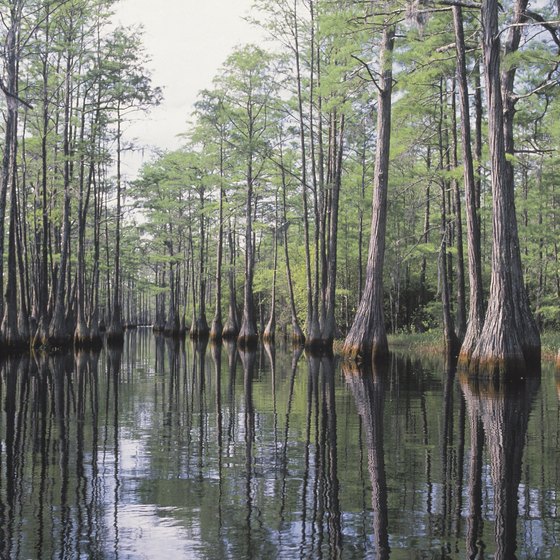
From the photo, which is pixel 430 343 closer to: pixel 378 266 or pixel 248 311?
pixel 378 266

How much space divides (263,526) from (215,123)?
29.4 m

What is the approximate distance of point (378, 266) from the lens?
1708 cm

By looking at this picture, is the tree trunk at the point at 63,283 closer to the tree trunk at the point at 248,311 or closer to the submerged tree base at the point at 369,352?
the tree trunk at the point at 248,311

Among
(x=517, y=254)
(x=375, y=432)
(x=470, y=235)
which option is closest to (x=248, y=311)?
(x=517, y=254)

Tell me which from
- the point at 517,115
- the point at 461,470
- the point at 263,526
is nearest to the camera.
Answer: the point at 263,526

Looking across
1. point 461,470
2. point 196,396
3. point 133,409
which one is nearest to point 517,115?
point 196,396

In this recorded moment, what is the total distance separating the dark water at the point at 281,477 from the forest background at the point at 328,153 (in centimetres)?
457

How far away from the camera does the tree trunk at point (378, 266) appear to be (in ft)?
53.6

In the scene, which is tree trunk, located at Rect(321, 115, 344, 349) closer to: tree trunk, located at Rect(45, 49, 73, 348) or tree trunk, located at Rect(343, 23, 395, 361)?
tree trunk, located at Rect(343, 23, 395, 361)

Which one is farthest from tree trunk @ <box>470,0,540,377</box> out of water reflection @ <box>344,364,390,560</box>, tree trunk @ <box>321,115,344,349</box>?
tree trunk @ <box>321,115,344,349</box>

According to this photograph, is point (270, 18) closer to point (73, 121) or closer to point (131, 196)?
point (73, 121)

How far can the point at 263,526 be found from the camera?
3.75 m

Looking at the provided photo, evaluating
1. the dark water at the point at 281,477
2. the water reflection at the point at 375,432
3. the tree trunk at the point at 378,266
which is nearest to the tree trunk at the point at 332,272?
the tree trunk at the point at 378,266

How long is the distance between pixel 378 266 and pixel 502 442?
36.5 feet
